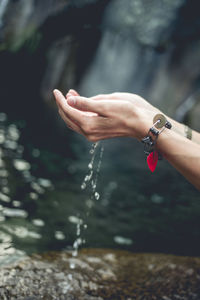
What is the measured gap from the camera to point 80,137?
35.0 feet

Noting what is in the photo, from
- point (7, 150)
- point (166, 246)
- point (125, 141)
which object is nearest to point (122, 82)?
point (125, 141)

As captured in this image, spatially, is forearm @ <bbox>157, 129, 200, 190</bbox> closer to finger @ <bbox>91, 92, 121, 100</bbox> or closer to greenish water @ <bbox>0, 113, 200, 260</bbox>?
finger @ <bbox>91, 92, 121, 100</bbox>

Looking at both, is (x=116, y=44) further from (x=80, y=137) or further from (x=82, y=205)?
(x=82, y=205)

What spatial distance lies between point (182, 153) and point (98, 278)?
1.53 metres

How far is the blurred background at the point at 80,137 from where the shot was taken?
13.6ft

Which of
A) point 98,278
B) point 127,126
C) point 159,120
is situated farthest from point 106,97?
point 98,278

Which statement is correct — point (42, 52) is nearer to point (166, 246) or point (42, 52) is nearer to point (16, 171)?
point (16, 171)

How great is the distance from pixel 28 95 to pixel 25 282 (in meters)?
14.1

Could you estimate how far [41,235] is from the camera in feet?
11.8

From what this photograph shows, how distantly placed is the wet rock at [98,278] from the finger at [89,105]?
1.45 m

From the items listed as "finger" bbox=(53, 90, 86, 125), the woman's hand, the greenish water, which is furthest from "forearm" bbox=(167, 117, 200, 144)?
the greenish water

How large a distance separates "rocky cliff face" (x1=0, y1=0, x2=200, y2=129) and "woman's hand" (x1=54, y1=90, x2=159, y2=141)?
11781 millimetres

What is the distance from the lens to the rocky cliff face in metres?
12.7

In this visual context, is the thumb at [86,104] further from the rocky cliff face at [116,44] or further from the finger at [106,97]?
the rocky cliff face at [116,44]
